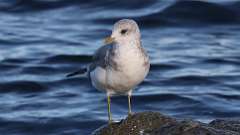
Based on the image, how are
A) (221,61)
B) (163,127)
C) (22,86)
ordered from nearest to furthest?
(163,127), (22,86), (221,61)

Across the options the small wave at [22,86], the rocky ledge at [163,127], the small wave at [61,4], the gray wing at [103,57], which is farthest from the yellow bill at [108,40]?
the small wave at [61,4]

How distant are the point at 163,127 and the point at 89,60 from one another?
310 inches

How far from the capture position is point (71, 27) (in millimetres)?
17656

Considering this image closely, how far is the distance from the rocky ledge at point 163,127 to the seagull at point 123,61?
48 centimetres

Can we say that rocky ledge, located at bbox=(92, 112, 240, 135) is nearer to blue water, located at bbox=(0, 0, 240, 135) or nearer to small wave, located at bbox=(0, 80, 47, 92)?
blue water, located at bbox=(0, 0, 240, 135)

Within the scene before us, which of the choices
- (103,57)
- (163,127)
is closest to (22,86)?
(103,57)

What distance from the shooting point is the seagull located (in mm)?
8211

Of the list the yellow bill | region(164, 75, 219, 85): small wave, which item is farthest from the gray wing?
region(164, 75, 219, 85): small wave

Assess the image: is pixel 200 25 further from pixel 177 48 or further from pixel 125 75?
pixel 125 75

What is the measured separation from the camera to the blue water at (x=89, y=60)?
1250 cm

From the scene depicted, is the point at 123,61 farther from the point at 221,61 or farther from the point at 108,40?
the point at 221,61

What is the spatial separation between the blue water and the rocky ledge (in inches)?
146

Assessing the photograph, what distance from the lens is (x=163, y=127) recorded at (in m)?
7.27

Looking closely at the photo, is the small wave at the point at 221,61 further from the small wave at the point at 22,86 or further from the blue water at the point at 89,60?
the small wave at the point at 22,86
